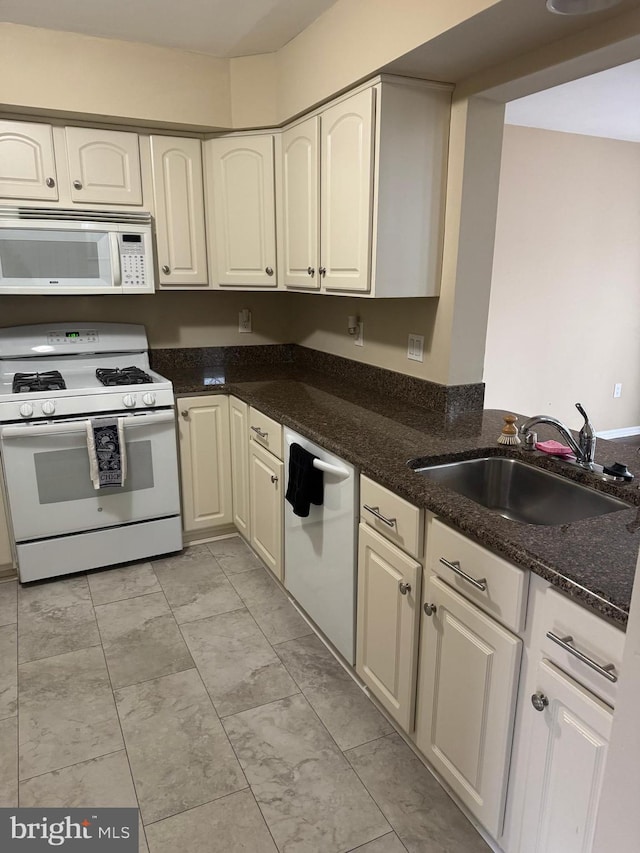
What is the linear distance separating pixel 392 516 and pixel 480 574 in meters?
0.39

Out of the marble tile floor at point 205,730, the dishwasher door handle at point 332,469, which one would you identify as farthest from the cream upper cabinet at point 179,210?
the marble tile floor at point 205,730

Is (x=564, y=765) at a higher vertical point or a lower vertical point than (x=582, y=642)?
lower

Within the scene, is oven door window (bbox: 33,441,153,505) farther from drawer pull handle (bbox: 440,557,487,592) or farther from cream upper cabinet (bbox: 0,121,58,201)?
drawer pull handle (bbox: 440,557,487,592)

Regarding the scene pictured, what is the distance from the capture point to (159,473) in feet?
9.77

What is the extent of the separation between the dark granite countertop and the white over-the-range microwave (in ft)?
2.05

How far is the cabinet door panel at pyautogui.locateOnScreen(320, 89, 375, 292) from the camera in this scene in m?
2.22

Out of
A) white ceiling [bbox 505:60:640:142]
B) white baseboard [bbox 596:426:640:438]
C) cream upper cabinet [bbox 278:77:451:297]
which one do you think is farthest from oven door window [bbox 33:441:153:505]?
white baseboard [bbox 596:426:640:438]

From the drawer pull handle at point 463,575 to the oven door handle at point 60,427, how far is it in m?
1.79

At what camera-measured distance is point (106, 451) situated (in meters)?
2.75

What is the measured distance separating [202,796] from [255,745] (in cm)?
23

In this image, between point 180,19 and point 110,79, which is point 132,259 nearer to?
point 110,79

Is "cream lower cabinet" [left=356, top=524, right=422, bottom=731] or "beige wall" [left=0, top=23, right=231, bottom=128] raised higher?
"beige wall" [left=0, top=23, right=231, bottom=128]

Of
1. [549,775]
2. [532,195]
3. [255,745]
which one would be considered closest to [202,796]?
[255,745]

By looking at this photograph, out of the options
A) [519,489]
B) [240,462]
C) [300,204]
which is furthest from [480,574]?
[300,204]
